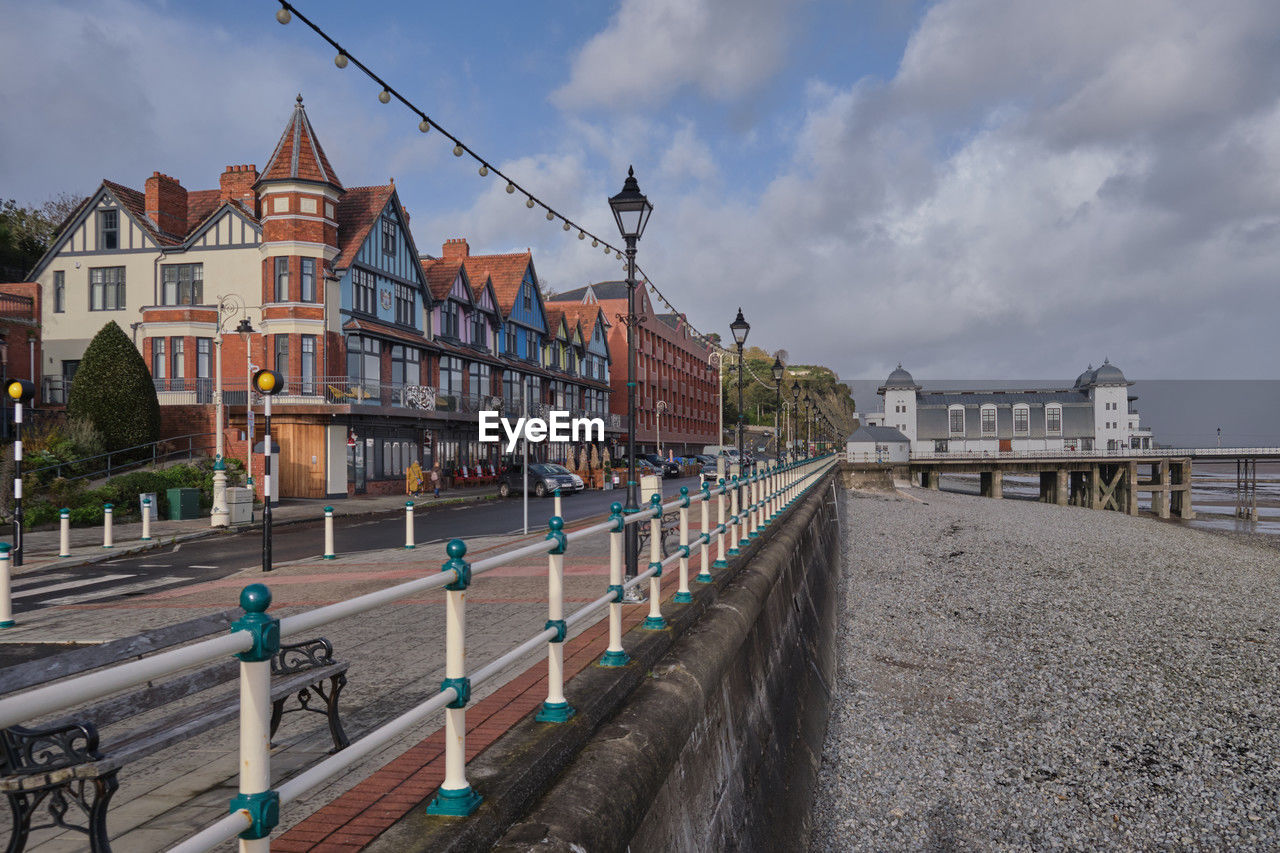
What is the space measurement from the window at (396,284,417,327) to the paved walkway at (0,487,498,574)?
32.9 feet

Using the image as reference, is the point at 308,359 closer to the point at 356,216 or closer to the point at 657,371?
the point at 356,216

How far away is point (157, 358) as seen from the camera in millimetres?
33094

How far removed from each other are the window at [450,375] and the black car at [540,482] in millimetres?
6549

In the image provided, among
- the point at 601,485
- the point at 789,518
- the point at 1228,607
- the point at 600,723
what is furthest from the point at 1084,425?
the point at 600,723

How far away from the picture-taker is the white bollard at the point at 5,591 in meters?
8.77

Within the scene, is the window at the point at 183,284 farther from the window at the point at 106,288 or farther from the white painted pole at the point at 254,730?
the white painted pole at the point at 254,730

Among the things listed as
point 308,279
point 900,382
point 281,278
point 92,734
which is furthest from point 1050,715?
point 900,382

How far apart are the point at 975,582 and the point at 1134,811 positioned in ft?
41.0

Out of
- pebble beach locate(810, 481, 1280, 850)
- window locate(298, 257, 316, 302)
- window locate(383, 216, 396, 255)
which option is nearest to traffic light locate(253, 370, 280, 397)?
pebble beach locate(810, 481, 1280, 850)

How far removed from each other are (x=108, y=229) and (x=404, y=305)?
12.2 m

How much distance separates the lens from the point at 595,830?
3.36 m

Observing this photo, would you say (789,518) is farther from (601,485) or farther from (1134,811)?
(601,485)

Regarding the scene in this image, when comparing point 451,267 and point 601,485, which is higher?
point 451,267

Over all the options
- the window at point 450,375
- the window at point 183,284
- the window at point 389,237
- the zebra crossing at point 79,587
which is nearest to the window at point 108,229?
the window at point 183,284
